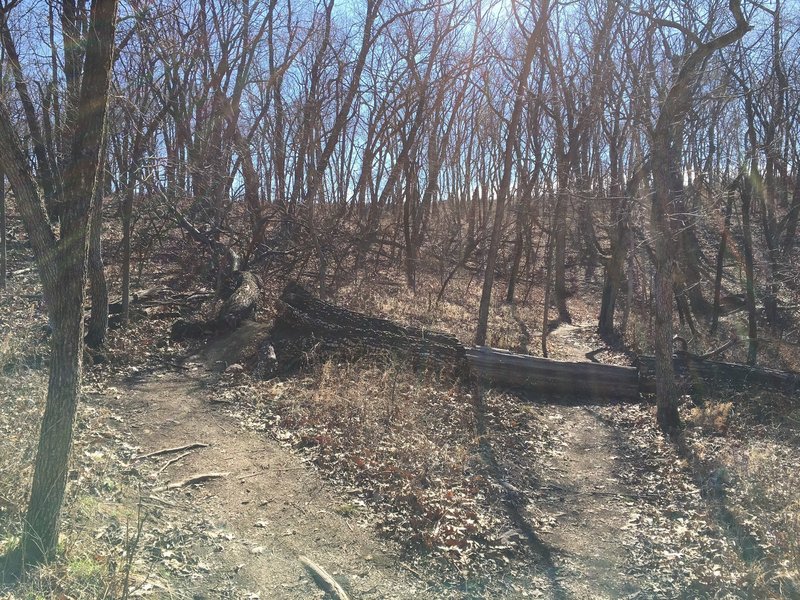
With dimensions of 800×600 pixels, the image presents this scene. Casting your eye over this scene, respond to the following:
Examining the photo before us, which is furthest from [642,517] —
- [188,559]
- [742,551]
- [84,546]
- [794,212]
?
[794,212]

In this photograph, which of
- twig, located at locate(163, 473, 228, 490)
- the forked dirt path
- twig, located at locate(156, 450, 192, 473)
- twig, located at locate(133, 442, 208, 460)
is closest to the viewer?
the forked dirt path

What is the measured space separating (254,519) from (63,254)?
9.61 ft

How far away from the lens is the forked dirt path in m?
4.54

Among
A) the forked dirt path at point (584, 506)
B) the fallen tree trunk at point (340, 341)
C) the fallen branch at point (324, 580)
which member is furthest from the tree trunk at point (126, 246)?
the forked dirt path at point (584, 506)

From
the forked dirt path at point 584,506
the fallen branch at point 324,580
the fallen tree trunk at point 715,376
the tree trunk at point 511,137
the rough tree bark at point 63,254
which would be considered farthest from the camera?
the tree trunk at point 511,137

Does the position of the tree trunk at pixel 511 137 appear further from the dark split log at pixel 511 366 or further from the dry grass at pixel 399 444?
the dry grass at pixel 399 444

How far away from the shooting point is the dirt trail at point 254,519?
4.24m

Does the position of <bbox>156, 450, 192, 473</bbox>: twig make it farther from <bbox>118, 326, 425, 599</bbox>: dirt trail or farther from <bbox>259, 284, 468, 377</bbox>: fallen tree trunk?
<bbox>259, 284, 468, 377</bbox>: fallen tree trunk

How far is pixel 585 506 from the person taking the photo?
571 centimetres

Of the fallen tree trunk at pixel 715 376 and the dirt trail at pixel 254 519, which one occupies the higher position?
the fallen tree trunk at pixel 715 376

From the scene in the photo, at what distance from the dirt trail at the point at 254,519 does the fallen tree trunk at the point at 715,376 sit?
6.05 meters

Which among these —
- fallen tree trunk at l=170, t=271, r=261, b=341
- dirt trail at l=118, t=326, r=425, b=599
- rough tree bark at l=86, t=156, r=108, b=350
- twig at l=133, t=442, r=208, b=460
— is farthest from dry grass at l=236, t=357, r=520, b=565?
rough tree bark at l=86, t=156, r=108, b=350

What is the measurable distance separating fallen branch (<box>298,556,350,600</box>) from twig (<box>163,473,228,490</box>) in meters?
1.62

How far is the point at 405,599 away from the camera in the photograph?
13.8 ft
